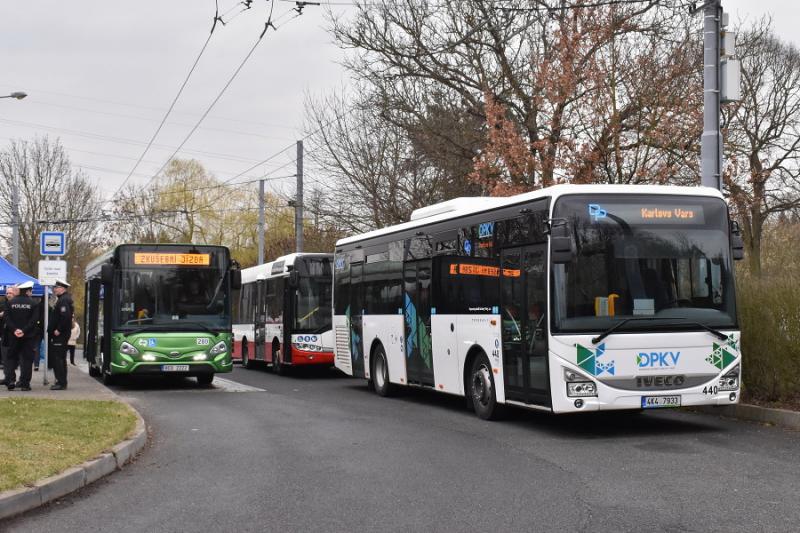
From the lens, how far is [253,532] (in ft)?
23.4

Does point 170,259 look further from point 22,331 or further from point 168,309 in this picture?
point 22,331

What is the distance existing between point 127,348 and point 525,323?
10.3 metres

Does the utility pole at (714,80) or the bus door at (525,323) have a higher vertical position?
the utility pole at (714,80)

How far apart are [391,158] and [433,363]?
16903 mm

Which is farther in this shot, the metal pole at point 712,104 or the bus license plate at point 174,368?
the bus license plate at point 174,368

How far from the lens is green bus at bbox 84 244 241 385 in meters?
20.9

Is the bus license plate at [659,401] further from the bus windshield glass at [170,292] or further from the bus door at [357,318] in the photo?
the bus windshield glass at [170,292]

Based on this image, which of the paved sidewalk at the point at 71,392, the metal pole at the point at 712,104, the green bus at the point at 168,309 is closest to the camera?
the metal pole at the point at 712,104

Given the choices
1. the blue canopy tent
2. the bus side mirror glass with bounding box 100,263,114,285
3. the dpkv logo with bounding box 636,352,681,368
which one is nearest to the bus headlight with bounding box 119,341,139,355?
the bus side mirror glass with bounding box 100,263,114,285

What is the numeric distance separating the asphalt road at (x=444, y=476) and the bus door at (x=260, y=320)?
1335cm

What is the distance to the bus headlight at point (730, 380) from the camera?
1258 cm

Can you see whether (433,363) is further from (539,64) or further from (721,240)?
(539,64)

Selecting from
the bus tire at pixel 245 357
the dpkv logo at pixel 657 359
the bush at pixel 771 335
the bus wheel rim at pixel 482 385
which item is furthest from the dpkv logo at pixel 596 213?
the bus tire at pixel 245 357

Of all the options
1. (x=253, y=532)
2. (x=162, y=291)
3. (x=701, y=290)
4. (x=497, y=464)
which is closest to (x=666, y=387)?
(x=701, y=290)
